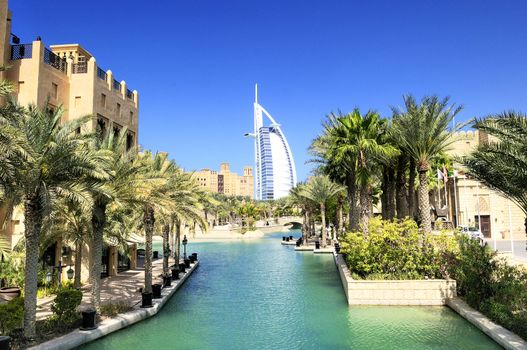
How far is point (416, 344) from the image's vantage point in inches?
506

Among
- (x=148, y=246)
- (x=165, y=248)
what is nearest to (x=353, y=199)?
(x=165, y=248)

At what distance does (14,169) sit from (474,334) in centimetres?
1501

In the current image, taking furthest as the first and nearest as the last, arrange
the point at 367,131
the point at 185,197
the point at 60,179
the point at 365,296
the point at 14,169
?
the point at 185,197, the point at 367,131, the point at 365,296, the point at 60,179, the point at 14,169

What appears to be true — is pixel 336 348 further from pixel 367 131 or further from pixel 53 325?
pixel 367 131

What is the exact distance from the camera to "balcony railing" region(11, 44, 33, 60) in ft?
69.9

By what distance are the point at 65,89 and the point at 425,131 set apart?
1959cm

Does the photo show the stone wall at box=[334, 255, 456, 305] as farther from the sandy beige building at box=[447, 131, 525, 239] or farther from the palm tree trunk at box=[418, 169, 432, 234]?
the sandy beige building at box=[447, 131, 525, 239]

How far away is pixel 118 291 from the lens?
2075cm

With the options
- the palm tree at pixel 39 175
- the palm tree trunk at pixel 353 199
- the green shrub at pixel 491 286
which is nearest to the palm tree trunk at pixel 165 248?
the palm tree trunk at pixel 353 199

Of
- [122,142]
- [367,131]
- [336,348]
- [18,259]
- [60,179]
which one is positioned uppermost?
[367,131]

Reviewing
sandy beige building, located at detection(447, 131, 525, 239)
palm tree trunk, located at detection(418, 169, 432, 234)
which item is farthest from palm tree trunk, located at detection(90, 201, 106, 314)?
sandy beige building, located at detection(447, 131, 525, 239)

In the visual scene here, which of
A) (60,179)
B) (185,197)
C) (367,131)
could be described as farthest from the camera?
(185,197)

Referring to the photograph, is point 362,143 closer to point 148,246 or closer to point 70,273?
point 148,246

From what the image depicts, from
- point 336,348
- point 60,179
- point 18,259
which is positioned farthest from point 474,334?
point 18,259
